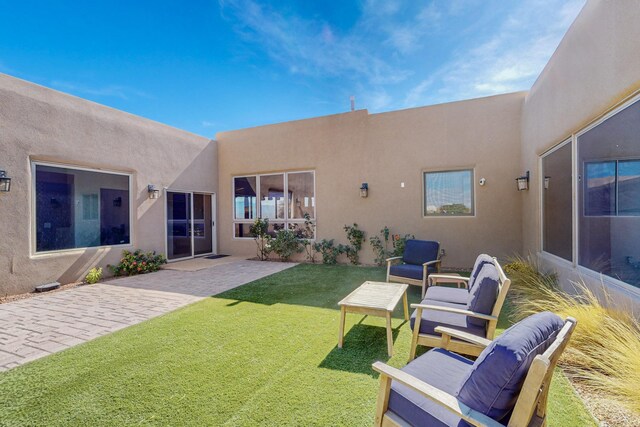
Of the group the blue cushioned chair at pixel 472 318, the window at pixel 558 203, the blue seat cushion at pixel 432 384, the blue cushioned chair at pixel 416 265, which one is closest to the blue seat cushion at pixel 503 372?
the blue seat cushion at pixel 432 384

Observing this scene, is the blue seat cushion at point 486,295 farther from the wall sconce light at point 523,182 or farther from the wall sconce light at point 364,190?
the wall sconce light at point 364,190

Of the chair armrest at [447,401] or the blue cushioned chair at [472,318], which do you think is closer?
the chair armrest at [447,401]

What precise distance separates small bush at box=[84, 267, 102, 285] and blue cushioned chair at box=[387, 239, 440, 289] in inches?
271

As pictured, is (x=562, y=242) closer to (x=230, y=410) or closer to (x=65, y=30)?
(x=230, y=410)

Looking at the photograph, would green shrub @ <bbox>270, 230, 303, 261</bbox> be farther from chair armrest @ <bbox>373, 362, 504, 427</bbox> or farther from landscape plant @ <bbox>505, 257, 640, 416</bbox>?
chair armrest @ <bbox>373, 362, 504, 427</bbox>

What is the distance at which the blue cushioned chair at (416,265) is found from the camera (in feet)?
17.4

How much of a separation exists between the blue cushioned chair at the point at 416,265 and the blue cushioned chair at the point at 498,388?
11.9 feet

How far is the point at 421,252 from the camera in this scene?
5.95 meters

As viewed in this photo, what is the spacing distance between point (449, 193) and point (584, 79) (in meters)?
4.10

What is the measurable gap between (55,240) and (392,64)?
9684mm

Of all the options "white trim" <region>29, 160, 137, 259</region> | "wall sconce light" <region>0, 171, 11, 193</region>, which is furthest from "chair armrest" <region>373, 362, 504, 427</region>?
"white trim" <region>29, 160, 137, 259</region>

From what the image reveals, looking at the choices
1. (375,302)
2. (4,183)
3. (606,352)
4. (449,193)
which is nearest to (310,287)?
(375,302)

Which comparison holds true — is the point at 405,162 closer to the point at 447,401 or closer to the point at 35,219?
the point at 447,401

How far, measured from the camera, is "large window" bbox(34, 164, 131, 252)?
6137 millimetres
